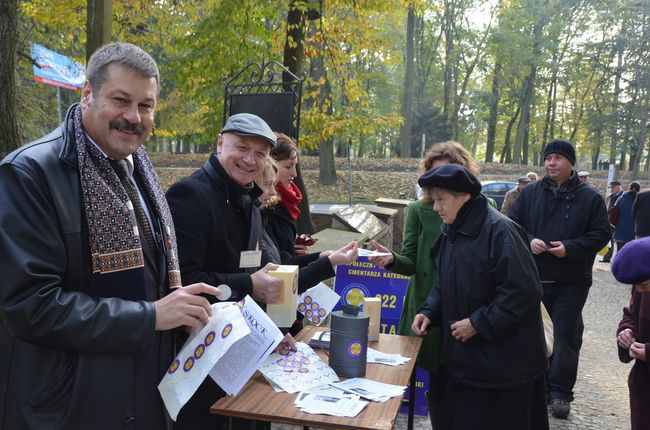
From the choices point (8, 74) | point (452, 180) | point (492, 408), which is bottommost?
point (492, 408)

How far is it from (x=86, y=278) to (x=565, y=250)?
3.80m

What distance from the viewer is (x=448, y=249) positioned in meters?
2.86

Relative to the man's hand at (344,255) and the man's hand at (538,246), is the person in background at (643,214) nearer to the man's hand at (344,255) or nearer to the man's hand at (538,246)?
the man's hand at (538,246)

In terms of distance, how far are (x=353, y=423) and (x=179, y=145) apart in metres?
46.1

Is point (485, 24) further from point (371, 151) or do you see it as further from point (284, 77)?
point (284, 77)

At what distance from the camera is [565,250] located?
4406mm

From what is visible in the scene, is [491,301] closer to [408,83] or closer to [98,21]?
[98,21]

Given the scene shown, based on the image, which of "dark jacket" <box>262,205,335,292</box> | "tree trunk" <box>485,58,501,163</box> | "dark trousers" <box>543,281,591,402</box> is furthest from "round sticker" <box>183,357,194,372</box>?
"tree trunk" <box>485,58,501,163</box>

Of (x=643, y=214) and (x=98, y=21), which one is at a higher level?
(x=98, y=21)

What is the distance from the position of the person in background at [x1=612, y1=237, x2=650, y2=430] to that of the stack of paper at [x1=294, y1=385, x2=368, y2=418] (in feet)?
4.63

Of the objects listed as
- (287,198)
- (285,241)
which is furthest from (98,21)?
(285,241)

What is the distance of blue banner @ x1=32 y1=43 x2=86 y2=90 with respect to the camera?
892cm

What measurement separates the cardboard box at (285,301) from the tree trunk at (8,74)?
164 inches

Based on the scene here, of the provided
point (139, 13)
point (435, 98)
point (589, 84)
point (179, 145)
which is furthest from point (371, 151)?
point (139, 13)
